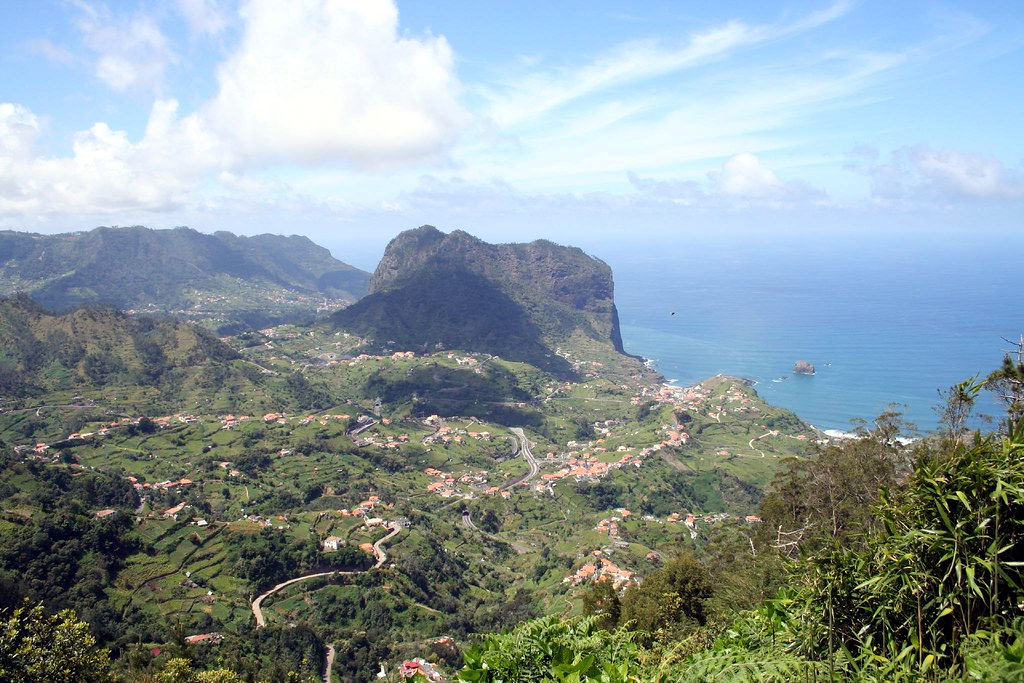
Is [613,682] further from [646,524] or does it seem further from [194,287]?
[194,287]

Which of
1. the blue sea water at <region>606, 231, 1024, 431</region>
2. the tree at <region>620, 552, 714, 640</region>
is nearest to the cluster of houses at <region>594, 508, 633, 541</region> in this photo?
the blue sea water at <region>606, 231, 1024, 431</region>

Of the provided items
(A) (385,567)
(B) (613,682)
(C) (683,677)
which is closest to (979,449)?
(C) (683,677)

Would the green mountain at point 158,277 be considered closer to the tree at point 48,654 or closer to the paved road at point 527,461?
the paved road at point 527,461

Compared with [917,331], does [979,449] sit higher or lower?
higher

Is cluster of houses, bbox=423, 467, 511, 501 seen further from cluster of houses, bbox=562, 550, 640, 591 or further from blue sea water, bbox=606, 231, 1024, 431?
blue sea water, bbox=606, 231, 1024, 431

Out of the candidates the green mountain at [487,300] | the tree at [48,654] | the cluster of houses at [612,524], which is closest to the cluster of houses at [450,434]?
the cluster of houses at [612,524]

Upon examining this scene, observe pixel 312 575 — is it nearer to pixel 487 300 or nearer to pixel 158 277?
pixel 487 300

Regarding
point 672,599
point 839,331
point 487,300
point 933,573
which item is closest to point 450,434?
point 487,300
